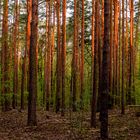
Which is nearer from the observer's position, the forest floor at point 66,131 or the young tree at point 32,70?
the forest floor at point 66,131

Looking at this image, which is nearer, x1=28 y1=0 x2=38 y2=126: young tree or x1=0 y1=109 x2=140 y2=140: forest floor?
x1=0 y1=109 x2=140 y2=140: forest floor

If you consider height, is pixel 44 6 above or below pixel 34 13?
above

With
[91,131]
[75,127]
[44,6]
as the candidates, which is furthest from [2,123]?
[44,6]

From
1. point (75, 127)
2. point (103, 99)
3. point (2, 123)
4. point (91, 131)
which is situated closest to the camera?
point (103, 99)

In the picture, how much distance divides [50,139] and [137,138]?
9.19ft

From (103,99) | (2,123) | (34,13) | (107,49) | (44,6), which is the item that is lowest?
(2,123)

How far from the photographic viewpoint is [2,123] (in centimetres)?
1518

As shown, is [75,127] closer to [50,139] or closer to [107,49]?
[50,139]

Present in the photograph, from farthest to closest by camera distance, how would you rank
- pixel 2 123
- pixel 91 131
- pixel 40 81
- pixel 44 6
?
pixel 40 81 → pixel 44 6 → pixel 2 123 → pixel 91 131

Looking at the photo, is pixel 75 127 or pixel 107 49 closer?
pixel 107 49

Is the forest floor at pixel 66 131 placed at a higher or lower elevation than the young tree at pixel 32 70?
lower

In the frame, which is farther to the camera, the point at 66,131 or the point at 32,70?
the point at 32,70

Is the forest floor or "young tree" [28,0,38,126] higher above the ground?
"young tree" [28,0,38,126]

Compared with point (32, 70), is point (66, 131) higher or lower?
lower
